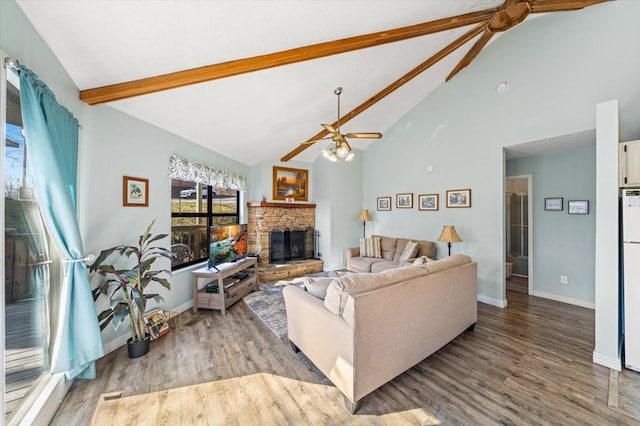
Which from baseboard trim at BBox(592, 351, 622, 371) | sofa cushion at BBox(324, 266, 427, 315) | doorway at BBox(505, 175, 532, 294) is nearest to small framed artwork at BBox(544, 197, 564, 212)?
doorway at BBox(505, 175, 532, 294)

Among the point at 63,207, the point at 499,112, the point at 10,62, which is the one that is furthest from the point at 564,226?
the point at 10,62

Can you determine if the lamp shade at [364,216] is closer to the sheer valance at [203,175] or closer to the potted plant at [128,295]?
the sheer valance at [203,175]

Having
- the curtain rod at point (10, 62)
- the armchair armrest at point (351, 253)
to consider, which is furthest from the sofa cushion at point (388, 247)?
the curtain rod at point (10, 62)

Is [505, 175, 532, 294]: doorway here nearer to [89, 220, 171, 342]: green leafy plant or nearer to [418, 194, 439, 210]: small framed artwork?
[418, 194, 439, 210]: small framed artwork

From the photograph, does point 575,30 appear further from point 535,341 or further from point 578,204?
point 535,341

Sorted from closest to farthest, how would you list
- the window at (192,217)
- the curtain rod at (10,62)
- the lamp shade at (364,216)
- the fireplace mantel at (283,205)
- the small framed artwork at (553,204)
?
the curtain rod at (10,62)
the window at (192,217)
the small framed artwork at (553,204)
the fireplace mantel at (283,205)
the lamp shade at (364,216)

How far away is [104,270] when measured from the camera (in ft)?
7.25

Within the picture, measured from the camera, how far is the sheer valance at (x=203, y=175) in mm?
3385

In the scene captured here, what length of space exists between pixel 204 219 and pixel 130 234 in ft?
5.18

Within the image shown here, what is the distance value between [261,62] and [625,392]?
4337 mm

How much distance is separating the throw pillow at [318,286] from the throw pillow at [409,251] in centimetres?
281

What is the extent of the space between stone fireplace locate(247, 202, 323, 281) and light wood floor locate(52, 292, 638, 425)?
2363mm

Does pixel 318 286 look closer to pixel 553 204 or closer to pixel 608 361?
pixel 608 361

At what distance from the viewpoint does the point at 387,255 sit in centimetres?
515
